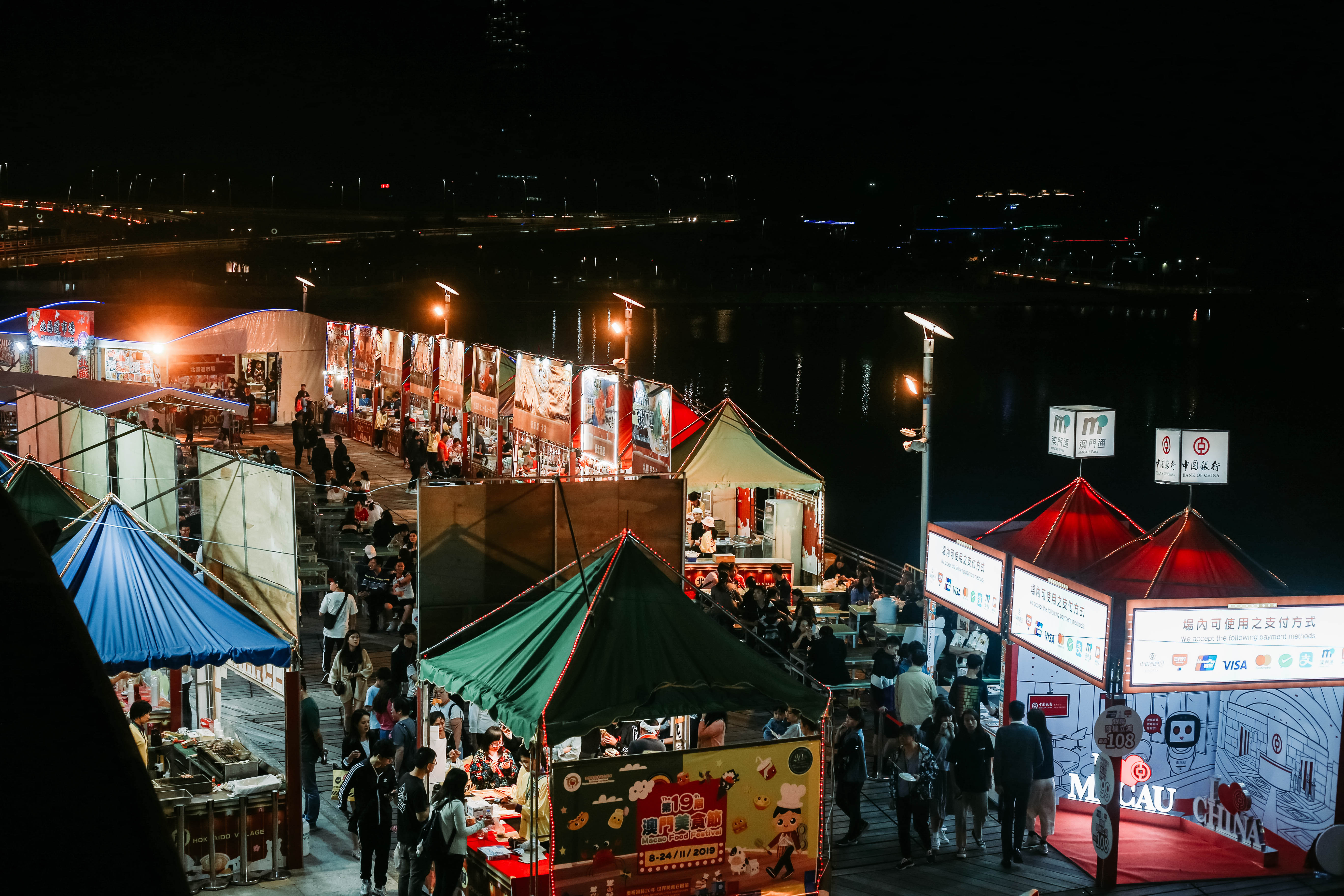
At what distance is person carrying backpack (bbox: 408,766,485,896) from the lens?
9.33 meters

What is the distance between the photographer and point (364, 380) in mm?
36844

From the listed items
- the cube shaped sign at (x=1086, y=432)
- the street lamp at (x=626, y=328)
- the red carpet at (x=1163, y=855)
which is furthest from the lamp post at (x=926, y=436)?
the street lamp at (x=626, y=328)

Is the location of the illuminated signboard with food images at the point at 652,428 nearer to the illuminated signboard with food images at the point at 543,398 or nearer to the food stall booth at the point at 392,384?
the illuminated signboard with food images at the point at 543,398

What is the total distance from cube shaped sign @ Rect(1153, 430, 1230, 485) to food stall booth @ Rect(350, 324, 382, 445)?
26.0m

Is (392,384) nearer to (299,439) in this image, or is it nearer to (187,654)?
(299,439)

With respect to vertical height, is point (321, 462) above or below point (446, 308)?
below

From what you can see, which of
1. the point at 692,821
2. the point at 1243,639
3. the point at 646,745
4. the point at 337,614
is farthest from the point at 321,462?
the point at 1243,639

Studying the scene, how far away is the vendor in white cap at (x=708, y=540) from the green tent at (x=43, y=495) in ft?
37.1

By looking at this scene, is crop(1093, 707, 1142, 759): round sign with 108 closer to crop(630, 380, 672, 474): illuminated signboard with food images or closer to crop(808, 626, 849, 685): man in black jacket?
crop(808, 626, 849, 685): man in black jacket

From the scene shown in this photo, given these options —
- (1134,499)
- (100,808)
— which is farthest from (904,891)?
(1134,499)

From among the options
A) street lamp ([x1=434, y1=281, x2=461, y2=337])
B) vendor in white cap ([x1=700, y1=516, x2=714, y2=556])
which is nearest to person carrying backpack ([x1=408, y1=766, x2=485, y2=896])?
vendor in white cap ([x1=700, y1=516, x2=714, y2=556])

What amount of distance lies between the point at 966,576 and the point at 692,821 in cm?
706

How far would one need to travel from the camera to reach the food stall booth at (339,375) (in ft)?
123

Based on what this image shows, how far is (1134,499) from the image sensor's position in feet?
212
